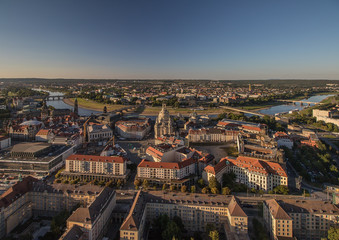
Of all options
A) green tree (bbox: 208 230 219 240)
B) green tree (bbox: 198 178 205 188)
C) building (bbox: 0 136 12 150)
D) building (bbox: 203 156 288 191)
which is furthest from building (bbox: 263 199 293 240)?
building (bbox: 0 136 12 150)

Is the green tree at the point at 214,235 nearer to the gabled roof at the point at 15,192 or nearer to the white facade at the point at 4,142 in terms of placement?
the gabled roof at the point at 15,192

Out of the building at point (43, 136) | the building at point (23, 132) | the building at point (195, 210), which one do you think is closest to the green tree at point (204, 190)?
the building at point (195, 210)

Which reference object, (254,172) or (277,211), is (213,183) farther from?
(277,211)

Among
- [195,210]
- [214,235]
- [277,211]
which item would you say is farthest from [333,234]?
[195,210]

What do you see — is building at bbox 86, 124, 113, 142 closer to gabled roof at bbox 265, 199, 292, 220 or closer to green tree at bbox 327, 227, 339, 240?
gabled roof at bbox 265, 199, 292, 220

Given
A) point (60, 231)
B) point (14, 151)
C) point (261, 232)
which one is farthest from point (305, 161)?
point (14, 151)

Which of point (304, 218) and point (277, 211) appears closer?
point (277, 211)
